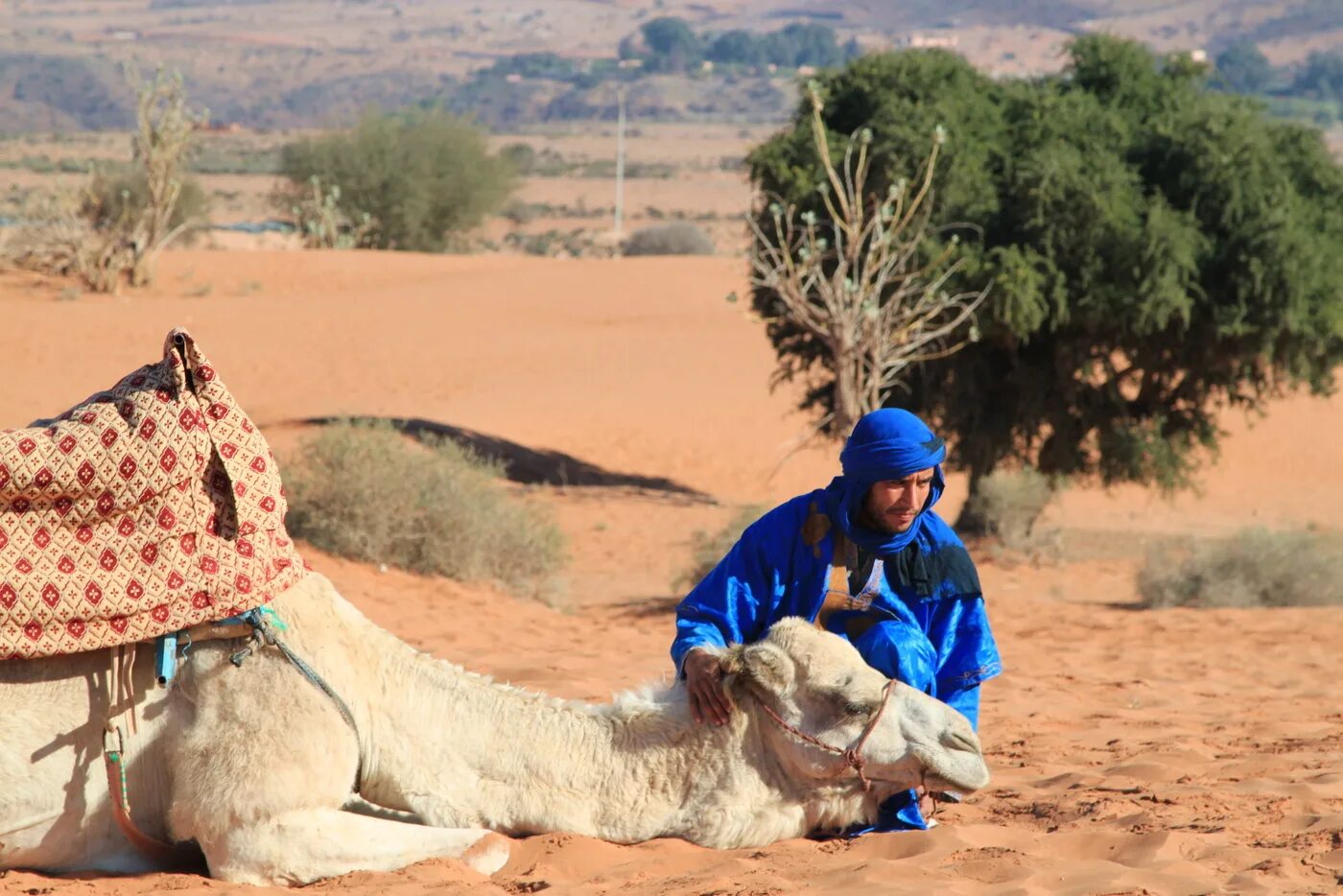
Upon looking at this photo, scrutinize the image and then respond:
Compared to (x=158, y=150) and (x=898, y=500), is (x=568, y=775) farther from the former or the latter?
(x=158, y=150)

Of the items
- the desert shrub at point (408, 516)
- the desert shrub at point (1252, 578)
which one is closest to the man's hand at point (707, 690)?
the desert shrub at point (408, 516)

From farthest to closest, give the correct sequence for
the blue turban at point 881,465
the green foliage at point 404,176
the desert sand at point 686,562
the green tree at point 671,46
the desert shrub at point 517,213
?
the green tree at point 671,46, the desert shrub at point 517,213, the green foliage at point 404,176, the blue turban at point 881,465, the desert sand at point 686,562

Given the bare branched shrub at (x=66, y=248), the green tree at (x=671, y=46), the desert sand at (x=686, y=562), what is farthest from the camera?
the green tree at (x=671, y=46)

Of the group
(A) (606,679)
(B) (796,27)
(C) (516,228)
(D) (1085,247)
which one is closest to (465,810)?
(A) (606,679)

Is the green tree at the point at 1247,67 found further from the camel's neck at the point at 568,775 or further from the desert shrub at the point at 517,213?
the camel's neck at the point at 568,775

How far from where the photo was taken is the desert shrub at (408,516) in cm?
1106

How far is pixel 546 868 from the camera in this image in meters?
4.12

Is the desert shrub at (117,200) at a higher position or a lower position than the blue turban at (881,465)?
lower

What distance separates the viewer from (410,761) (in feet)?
14.0

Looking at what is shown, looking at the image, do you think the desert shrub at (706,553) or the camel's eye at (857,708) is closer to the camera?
the camel's eye at (857,708)

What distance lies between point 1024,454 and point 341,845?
1269cm

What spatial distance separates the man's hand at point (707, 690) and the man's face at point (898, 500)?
2.20 feet

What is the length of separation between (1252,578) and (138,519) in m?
9.25

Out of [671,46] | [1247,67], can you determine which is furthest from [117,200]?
[671,46]
